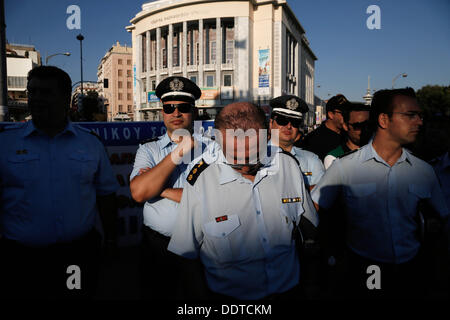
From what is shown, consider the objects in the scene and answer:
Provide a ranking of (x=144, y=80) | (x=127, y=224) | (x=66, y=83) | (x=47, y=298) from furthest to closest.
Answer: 1. (x=144, y=80)
2. (x=127, y=224)
3. (x=66, y=83)
4. (x=47, y=298)

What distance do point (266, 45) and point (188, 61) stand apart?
12630 mm

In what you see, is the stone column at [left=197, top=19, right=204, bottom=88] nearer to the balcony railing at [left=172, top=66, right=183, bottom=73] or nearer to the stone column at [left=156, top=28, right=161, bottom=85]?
the balcony railing at [left=172, top=66, right=183, bottom=73]

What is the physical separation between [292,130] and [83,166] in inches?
80.7

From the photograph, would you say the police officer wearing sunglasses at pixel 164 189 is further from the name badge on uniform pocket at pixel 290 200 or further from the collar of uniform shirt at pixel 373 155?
the collar of uniform shirt at pixel 373 155

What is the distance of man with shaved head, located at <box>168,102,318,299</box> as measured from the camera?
5.52 feet

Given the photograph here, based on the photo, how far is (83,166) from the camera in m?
2.36

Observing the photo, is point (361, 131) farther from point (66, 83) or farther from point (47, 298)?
point (47, 298)

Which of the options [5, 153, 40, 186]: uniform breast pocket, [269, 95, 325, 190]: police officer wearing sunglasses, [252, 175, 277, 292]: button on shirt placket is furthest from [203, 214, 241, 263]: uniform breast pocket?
[5, 153, 40, 186]: uniform breast pocket

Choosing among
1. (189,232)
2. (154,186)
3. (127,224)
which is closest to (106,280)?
(127,224)

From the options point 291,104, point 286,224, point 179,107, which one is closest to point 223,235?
point 286,224

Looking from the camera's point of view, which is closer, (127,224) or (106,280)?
(106,280)

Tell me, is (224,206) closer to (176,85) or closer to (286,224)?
(286,224)
